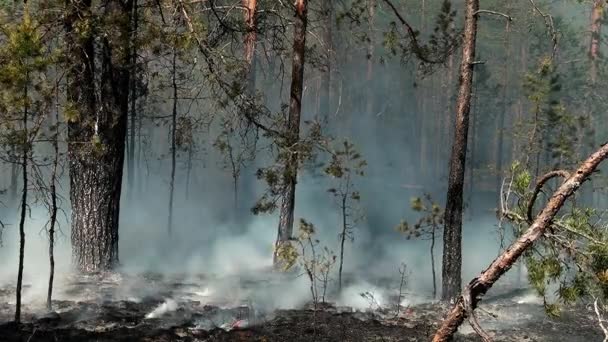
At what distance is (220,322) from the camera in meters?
8.43

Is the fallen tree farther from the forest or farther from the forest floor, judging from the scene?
the forest floor

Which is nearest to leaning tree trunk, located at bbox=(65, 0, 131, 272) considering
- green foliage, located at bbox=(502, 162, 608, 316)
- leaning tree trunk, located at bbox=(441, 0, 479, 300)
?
leaning tree trunk, located at bbox=(441, 0, 479, 300)

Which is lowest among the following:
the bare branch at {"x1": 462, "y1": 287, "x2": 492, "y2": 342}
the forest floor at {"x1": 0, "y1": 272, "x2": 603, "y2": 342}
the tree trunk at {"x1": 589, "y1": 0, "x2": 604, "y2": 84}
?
the forest floor at {"x1": 0, "y1": 272, "x2": 603, "y2": 342}

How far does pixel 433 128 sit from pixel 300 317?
4844 cm

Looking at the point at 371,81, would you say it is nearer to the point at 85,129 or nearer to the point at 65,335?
the point at 85,129

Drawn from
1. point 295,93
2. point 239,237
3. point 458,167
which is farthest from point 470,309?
point 239,237

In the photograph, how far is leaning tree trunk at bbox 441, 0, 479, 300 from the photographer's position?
34.8 ft

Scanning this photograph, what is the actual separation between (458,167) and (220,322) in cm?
542

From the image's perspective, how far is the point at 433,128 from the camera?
5525 cm

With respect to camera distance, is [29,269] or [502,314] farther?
[29,269]

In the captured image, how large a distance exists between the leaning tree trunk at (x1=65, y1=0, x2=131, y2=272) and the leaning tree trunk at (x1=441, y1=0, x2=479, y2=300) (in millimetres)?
6279

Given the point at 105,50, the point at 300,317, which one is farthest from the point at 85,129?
the point at 300,317

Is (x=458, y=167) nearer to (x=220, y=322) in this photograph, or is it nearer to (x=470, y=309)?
(x=220, y=322)

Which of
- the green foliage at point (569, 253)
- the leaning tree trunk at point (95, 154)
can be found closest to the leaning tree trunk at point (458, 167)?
the leaning tree trunk at point (95, 154)
